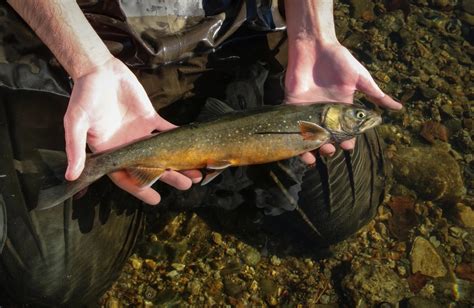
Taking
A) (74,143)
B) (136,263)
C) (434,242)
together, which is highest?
(74,143)

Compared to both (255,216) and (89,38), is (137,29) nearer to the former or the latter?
(89,38)

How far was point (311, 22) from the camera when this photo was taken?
4059mm

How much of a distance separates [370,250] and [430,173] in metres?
1.41

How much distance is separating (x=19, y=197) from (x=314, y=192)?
112 inches

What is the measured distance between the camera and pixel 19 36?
3438 millimetres

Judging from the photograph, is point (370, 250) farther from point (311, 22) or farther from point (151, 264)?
point (311, 22)

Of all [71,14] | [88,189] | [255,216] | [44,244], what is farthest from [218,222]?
[71,14]

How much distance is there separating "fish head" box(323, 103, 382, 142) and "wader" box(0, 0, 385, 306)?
2.89 feet

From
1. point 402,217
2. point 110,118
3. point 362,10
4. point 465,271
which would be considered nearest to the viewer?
point 110,118

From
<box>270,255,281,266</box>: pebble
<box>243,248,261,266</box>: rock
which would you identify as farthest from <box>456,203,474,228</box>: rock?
<box>243,248,261,266</box>: rock

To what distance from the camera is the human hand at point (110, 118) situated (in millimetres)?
2992

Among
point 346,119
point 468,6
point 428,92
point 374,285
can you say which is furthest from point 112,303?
point 468,6

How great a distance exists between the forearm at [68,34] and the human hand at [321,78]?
1729mm

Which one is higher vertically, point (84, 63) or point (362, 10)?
point (84, 63)
